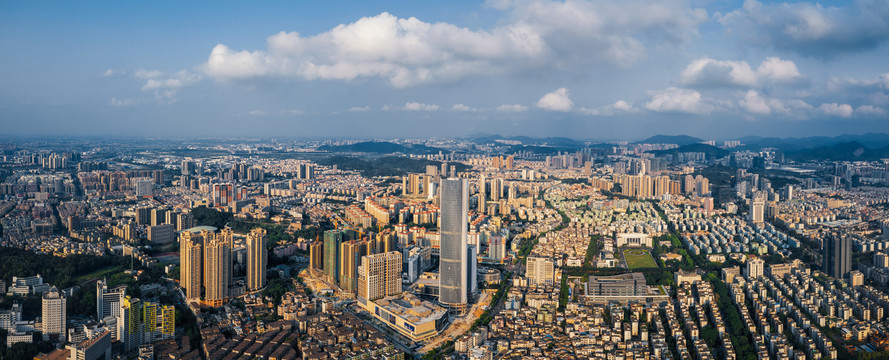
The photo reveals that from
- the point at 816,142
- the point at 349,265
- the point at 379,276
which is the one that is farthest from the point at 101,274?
the point at 816,142

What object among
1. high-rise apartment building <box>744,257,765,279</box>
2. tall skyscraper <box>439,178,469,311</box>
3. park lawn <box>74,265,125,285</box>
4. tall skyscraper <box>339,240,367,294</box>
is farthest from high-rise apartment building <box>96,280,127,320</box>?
high-rise apartment building <box>744,257,765,279</box>

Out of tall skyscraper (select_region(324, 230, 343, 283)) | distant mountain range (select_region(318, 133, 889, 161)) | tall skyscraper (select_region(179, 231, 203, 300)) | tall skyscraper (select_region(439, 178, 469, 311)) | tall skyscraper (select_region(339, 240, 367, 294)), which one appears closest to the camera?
tall skyscraper (select_region(439, 178, 469, 311))

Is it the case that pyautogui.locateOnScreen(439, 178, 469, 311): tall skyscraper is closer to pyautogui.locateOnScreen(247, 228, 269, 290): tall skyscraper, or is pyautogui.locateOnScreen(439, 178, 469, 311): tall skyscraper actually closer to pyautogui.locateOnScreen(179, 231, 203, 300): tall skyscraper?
pyautogui.locateOnScreen(247, 228, 269, 290): tall skyscraper

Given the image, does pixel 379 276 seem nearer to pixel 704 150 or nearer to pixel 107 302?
pixel 107 302

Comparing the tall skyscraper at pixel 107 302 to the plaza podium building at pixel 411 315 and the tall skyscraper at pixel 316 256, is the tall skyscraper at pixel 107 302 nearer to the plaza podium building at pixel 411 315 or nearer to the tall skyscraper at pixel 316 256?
the plaza podium building at pixel 411 315

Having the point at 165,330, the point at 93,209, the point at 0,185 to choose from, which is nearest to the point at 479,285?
the point at 165,330

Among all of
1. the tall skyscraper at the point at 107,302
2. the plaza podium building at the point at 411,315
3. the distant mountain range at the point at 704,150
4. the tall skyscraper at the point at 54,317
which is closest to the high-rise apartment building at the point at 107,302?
the tall skyscraper at the point at 107,302

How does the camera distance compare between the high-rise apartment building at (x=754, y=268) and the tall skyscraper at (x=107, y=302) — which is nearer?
the tall skyscraper at (x=107, y=302)
